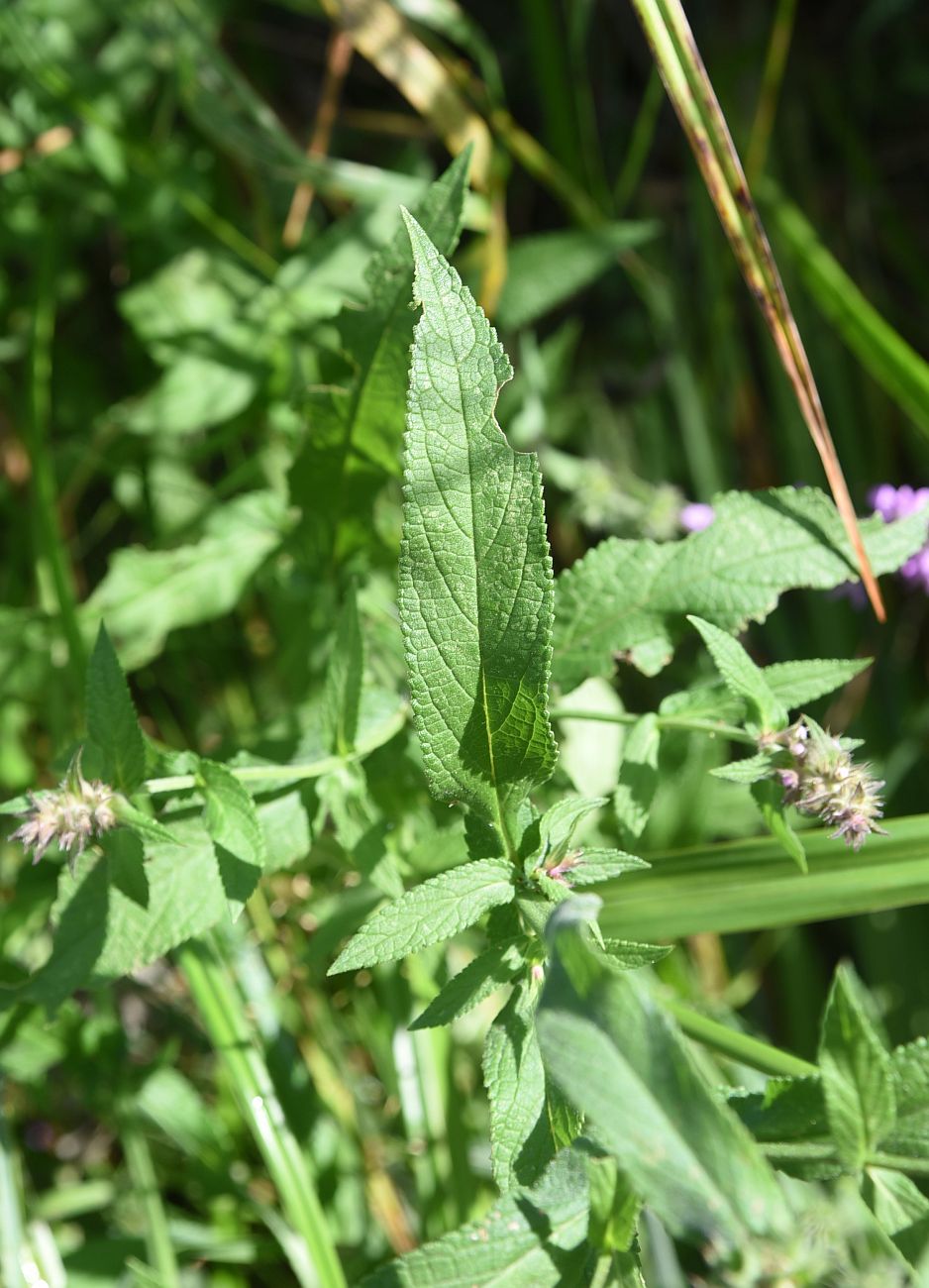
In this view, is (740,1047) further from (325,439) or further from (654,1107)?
(325,439)

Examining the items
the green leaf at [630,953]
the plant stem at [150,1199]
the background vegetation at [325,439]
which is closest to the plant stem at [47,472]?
the background vegetation at [325,439]

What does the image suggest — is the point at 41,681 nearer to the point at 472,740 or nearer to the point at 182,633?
the point at 182,633

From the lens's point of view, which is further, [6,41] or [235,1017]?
[6,41]

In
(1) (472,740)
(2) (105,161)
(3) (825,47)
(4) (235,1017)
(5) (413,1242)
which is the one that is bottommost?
(5) (413,1242)

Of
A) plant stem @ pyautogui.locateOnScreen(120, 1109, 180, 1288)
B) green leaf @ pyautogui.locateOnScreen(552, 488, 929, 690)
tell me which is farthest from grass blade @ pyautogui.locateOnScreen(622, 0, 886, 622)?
plant stem @ pyautogui.locateOnScreen(120, 1109, 180, 1288)

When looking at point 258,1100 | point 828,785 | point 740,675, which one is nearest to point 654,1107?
point 828,785

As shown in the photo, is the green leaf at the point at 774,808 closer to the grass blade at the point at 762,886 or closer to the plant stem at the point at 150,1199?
the grass blade at the point at 762,886

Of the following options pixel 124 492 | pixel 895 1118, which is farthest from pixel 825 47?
pixel 895 1118
